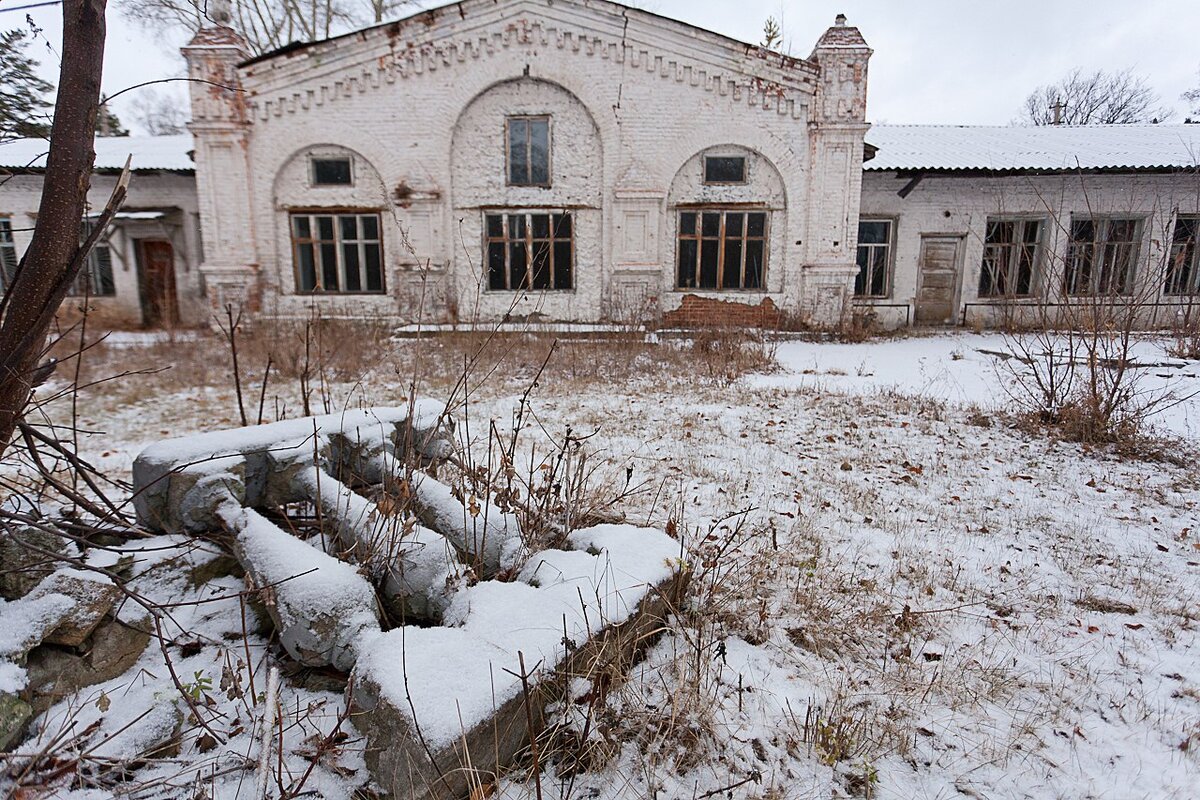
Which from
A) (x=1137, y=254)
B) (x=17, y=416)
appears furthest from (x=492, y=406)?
(x=1137, y=254)

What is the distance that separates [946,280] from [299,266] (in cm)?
1511

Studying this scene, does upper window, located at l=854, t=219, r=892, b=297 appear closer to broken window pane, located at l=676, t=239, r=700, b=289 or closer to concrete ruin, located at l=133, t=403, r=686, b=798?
broken window pane, located at l=676, t=239, r=700, b=289

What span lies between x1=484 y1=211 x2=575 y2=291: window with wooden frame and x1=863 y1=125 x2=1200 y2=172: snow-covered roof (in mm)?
6908

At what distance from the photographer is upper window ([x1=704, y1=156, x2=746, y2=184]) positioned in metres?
12.6

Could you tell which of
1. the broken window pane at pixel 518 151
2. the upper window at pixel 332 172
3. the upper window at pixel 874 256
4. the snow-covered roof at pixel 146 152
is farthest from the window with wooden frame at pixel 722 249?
the snow-covered roof at pixel 146 152

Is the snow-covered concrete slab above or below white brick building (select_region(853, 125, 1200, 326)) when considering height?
below

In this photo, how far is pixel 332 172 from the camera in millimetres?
12844

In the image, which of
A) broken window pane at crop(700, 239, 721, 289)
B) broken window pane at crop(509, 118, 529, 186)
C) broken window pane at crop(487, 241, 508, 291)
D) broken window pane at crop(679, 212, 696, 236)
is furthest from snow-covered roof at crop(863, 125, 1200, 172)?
broken window pane at crop(487, 241, 508, 291)

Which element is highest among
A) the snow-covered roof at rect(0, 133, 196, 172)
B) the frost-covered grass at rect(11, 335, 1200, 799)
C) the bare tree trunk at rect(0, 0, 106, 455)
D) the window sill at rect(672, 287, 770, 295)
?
the snow-covered roof at rect(0, 133, 196, 172)

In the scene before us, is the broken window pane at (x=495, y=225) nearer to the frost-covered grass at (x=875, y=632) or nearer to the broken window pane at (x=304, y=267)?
the broken window pane at (x=304, y=267)

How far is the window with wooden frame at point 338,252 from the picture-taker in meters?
13.1

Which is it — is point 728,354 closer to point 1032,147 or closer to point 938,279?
point 938,279

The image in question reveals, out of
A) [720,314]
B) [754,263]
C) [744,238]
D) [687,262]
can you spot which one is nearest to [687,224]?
[687,262]

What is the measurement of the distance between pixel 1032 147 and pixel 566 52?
11.7 metres
